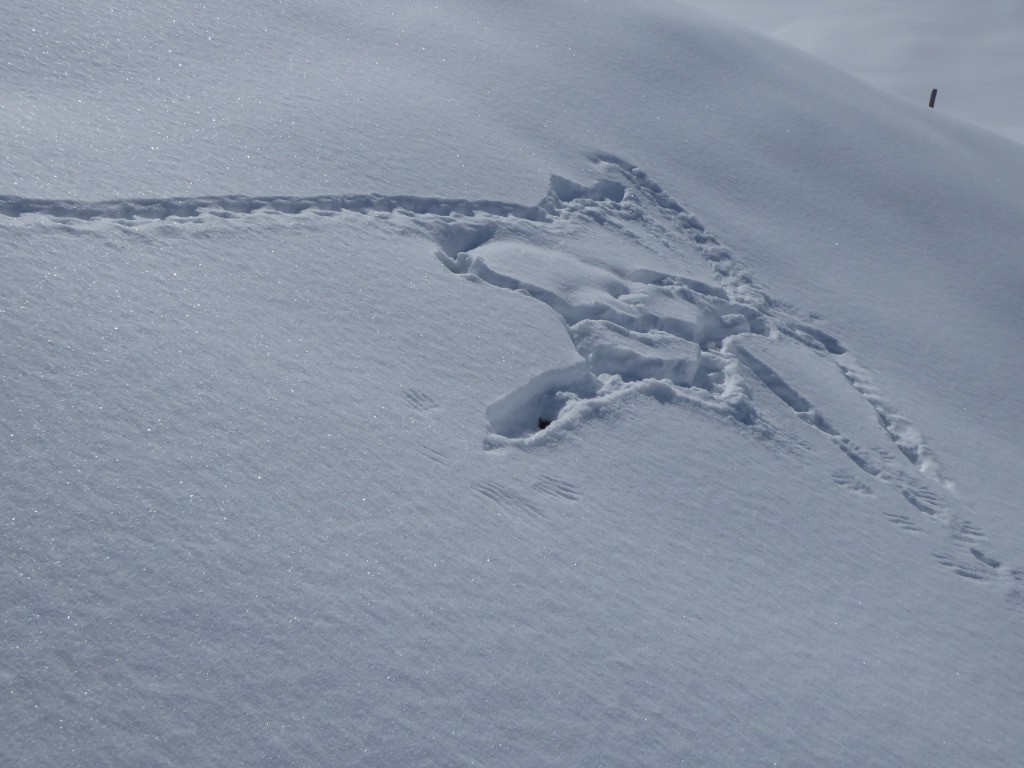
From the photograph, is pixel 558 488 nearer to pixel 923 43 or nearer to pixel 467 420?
pixel 467 420

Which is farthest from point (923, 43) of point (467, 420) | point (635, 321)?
point (467, 420)

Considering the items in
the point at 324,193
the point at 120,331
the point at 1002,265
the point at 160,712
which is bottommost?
the point at 160,712

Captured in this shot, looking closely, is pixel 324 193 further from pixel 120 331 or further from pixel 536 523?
pixel 536 523

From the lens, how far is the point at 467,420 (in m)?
2.51

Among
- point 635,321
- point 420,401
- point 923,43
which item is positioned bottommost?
point 420,401

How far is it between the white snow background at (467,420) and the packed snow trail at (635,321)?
16mm

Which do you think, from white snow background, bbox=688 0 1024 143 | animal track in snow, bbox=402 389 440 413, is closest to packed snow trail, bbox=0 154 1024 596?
animal track in snow, bbox=402 389 440 413

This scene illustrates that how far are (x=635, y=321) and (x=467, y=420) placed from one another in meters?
0.98

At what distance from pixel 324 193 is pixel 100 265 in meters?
0.93

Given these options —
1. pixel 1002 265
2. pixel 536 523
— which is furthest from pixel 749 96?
pixel 536 523

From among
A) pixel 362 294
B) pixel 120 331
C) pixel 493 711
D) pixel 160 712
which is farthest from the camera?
pixel 362 294

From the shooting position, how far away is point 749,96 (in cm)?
518

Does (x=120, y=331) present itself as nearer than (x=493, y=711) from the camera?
No

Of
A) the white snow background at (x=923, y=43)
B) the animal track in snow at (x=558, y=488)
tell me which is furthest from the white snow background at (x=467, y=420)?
the white snow background at (x=923, y=43)
